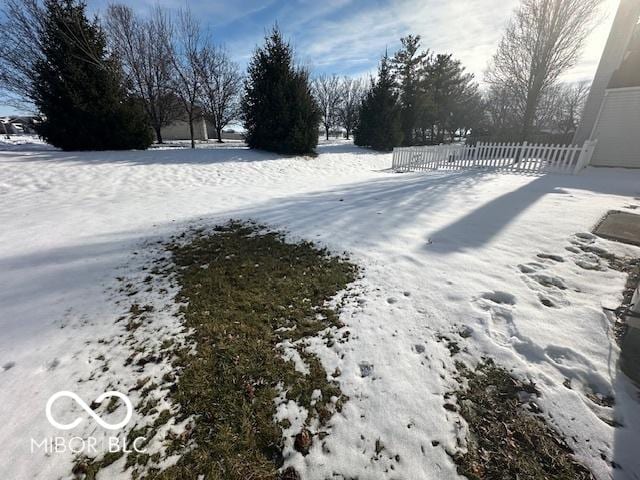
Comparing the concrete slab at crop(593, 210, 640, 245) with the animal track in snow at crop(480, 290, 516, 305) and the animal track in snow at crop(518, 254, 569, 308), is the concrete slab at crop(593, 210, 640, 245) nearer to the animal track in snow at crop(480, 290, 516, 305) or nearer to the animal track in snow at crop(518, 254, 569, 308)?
the animal track in snow at crop(518, 254, 569, 308)

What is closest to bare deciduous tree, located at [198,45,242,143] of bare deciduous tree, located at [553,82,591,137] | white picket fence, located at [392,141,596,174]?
white picket fence, located at [392,141,596,174]

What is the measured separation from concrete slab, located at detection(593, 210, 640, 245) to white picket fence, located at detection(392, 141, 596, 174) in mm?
6009

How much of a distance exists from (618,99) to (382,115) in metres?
13.5

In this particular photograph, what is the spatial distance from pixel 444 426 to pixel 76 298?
13.1 ft

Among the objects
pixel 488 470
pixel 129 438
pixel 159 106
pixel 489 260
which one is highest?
pixel 159 106

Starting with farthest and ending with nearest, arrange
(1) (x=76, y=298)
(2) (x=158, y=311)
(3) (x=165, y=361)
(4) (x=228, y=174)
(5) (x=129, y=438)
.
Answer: (4) (x=228, y=174) → (1) (x=76, y=298) → (2) (x=158, y=311) → (3) (x=165, y=361) → (5) (x=129, y=438)

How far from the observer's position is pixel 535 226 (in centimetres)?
463

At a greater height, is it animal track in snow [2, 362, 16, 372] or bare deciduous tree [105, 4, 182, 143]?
bare deciduous tree [105, 4, 182, 143]

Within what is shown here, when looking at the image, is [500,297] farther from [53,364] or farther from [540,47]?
[540,47]

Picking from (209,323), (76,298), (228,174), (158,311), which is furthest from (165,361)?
(228,174)

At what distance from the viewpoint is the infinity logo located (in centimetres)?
182

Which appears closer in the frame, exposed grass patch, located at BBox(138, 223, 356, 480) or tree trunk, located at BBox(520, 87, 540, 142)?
exposed grass patch, located at BBox(138, 223, 356, 480)

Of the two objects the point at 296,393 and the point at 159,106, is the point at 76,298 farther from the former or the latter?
the point at 159,106

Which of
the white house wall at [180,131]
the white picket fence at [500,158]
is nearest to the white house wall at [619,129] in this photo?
the white picket fence at [500,158]
